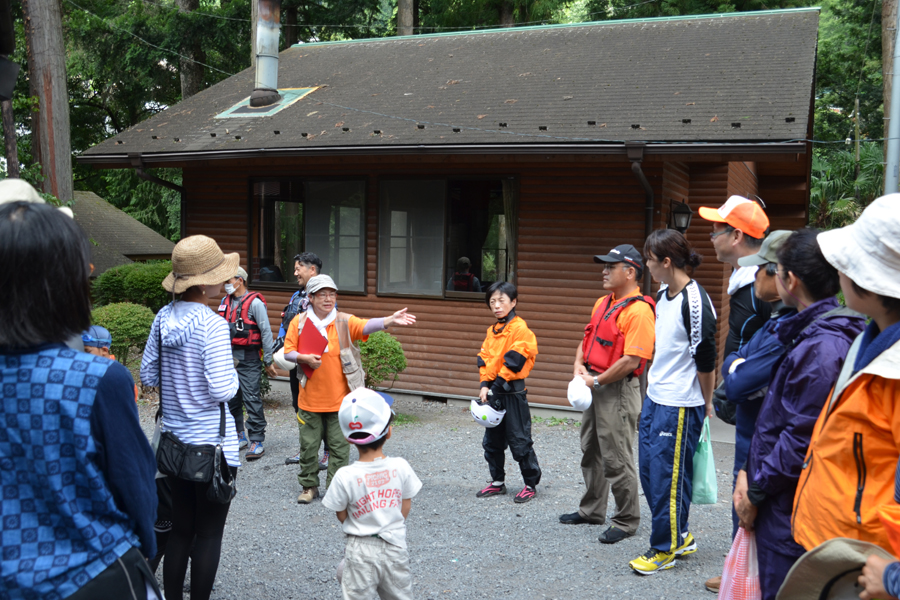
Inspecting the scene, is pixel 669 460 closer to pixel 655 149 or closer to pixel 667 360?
pixel 667 360

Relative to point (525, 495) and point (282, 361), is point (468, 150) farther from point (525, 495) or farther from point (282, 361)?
point (525, 495)

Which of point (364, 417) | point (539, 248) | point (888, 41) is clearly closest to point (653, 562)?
point (364, 417)

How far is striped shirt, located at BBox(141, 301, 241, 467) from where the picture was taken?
3.45m

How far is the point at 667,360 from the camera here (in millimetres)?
4398

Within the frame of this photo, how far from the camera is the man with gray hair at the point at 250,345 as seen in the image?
725 cm

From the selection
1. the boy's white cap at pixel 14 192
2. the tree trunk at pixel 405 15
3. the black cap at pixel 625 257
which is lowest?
the black cap at pixel 625 257

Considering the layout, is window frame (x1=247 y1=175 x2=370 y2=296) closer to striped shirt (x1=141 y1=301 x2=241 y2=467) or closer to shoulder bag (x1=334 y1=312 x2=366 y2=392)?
shoulder bag (x1=334 y1=312 x2=366 y2=392)

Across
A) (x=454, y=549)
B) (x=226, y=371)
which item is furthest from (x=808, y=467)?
(x=454, y=549)

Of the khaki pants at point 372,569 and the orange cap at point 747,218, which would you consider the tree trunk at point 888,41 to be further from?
the khaki pants at point 372,569

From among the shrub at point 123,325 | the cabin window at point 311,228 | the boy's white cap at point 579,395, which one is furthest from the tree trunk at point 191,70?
the boy's white cap at point 579,395

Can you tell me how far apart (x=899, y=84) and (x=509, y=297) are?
7.90 meters

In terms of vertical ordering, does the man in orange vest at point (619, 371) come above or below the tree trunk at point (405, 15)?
below

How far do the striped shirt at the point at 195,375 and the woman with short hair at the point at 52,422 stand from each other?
1.63 m


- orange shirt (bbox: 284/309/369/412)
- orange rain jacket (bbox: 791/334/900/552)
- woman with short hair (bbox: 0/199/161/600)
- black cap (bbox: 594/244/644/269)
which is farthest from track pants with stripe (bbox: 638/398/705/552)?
woman with short hair (bbox: 0/199/161/600)
